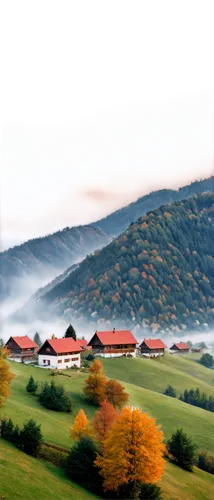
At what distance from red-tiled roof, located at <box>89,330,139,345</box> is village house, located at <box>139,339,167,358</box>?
16.1 feet

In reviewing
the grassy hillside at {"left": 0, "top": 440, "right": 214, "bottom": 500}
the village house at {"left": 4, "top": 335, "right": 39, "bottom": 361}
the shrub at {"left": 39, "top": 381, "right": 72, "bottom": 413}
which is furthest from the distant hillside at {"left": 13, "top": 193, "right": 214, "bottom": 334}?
the grassy hillside at {"left": 0, "top": 440, "right": 214, "bottom": 500}

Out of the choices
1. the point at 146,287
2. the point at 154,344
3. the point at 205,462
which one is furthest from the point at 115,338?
the point at 205,462

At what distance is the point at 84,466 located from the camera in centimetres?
2280

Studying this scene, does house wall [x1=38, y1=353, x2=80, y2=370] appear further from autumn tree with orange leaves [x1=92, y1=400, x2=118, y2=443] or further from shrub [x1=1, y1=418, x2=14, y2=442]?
shrub [x1=1, y1=418, x2=14, y2=442]

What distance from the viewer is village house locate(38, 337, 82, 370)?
49.3 m

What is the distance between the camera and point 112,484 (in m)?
21.6

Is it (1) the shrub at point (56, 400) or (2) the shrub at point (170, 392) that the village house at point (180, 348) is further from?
(1) the shrub at point (56, 400)

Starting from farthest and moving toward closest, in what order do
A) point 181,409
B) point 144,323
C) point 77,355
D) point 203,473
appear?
point 144,323, point 77,355, point 181,409, point 203,473

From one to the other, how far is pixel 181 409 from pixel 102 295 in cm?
3594

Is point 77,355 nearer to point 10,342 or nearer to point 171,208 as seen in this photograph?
point 10,342

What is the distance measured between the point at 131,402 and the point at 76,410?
4.83 meters

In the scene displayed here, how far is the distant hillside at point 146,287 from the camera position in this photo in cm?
6888

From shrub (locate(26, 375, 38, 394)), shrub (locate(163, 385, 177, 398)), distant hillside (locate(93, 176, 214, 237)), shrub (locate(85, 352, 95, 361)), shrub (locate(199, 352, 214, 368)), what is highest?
distant hillside (locate(93, 176, 214, 237))

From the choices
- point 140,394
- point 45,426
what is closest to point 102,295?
point 140,394
